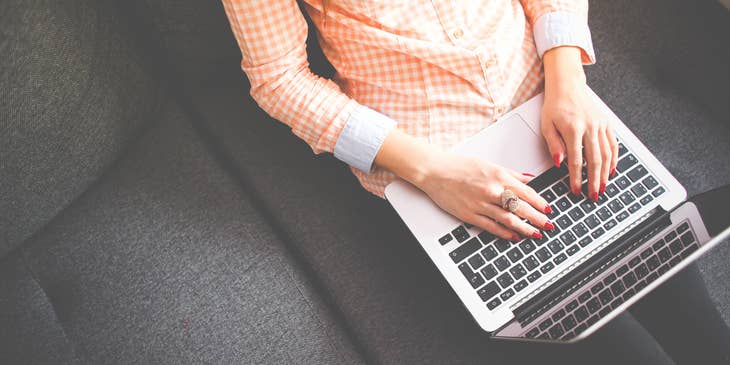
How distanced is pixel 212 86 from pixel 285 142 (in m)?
0.23

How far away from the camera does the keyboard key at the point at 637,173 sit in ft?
2.83

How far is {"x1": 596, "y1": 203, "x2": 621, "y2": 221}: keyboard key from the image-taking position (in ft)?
2.75

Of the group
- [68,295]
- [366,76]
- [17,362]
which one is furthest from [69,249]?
[366,76]

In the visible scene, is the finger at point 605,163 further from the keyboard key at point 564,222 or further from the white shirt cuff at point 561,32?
A: the white shirt cuff at point 561,32

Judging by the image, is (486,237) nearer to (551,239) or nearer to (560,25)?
(551,239)

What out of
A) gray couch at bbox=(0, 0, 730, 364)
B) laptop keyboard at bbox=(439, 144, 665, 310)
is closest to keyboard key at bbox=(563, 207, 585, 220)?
laptop keyboard at bbox=(439, 144, 665, 310)

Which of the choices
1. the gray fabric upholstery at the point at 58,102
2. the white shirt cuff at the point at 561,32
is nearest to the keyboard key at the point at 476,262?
the white shirt cuff at the point at 561,32

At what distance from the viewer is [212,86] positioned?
3.74ft

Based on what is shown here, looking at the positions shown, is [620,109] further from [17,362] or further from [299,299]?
[17,362]

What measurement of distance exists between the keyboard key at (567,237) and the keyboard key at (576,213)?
0.03 m

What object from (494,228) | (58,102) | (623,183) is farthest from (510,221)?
(58,102)

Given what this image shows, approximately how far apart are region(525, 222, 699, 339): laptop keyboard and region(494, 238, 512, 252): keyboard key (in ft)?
0.42

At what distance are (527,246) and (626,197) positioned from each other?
0.65 ft

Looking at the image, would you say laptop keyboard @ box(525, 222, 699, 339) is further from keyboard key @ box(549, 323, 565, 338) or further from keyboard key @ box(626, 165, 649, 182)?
keyboard key @ box(626, 165, 649, 182)
